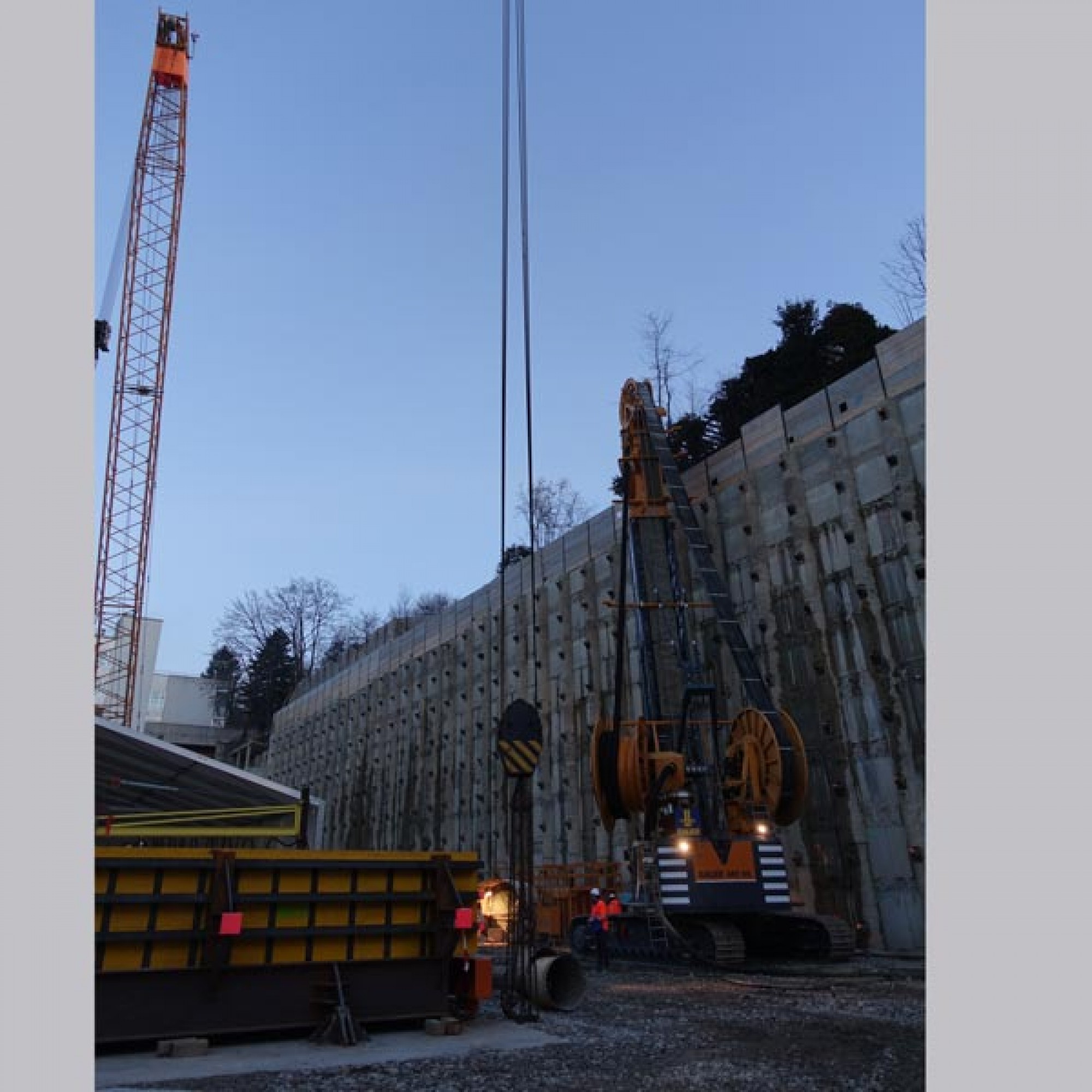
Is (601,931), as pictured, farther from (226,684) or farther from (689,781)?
(226,684)

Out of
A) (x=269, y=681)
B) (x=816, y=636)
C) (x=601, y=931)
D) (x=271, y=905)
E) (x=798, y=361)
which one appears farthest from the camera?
(x=269, y=681)

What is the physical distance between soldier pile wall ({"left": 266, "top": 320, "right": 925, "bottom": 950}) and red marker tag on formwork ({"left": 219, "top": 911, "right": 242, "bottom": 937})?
6.24 m

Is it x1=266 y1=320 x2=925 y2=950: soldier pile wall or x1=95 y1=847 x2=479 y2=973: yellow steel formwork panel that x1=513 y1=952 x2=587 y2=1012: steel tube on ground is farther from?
x1=266 y1=320 x2=925 y2=950: soldier pile wall

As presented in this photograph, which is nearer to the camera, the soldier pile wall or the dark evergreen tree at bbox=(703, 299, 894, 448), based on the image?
the soldier pile wall

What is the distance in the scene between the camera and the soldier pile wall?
16.5 m

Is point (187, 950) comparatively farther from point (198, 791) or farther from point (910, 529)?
point (910, 529)

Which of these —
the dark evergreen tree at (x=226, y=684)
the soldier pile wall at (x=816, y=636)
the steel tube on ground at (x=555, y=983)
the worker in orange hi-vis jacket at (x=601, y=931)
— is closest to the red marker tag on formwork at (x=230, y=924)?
the steel tube on ground at (x=555, y=983)

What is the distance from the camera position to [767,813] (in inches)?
594

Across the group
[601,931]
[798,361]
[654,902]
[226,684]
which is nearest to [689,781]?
[654,902]

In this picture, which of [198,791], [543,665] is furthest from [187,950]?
[543,665]

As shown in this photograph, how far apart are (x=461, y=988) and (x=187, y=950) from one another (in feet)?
8.93

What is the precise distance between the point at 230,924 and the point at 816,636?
13.5m

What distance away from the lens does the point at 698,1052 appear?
7.49 m

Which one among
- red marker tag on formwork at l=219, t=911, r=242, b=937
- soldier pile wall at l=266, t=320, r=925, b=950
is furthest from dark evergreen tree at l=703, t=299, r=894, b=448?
red marker tag on formwork at l=219, t=911, r=242, b=937
